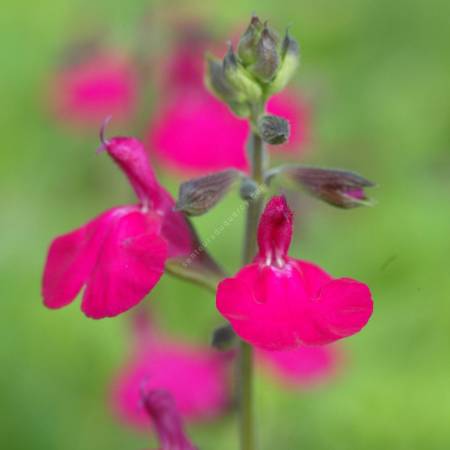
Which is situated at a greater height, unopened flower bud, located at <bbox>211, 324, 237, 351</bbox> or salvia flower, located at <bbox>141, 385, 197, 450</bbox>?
unopened flower bud, located at <bbox>211, 324, 237, 351</bbox>

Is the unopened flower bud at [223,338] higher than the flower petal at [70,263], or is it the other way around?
the flower petal at [70,263]

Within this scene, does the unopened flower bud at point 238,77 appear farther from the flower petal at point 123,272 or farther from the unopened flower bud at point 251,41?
the flower petal at point 123,272

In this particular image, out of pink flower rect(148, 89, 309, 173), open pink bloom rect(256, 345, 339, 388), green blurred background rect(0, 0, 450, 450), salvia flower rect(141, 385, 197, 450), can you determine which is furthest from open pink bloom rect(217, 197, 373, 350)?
pink flower rect(148, 89, 309, 173)

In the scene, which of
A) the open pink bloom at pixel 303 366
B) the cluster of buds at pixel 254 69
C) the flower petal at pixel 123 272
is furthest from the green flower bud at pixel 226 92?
the open pink bloom at pixel 303 366

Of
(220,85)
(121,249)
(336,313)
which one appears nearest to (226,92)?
(220,85)

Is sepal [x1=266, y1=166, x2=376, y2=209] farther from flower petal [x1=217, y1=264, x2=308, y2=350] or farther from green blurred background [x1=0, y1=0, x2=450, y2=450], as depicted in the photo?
green blurred background [x1=0, y1=0, x2=450, y2=450]

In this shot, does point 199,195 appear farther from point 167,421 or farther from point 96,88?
point 96,88
